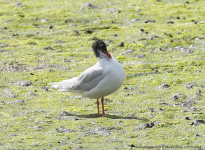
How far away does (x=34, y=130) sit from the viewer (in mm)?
10578

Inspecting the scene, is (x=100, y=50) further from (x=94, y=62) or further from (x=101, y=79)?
(x=94, y=62)

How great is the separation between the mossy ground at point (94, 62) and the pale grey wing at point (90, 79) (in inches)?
24.8

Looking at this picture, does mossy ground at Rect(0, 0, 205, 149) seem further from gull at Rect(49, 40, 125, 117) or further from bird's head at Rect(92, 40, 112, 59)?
bird's head at Rect(92, 40, 112, 59)

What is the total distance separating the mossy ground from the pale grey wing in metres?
0.63

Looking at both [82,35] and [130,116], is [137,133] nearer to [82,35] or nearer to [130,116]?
[130,116]

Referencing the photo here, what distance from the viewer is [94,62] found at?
58.9ft

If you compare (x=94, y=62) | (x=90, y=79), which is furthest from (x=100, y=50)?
(x=94, y=62)

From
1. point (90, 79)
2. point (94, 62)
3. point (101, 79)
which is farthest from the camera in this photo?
point (94, 62)

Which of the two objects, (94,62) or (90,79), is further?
(94,62)

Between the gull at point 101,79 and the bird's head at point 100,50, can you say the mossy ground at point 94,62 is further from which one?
the bird's head at point 100,50

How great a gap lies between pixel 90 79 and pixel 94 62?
18.3 feet

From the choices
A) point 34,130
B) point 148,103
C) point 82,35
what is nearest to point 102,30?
point 82,35

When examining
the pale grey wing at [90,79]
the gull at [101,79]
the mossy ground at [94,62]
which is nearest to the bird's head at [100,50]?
the gull at [101,79]

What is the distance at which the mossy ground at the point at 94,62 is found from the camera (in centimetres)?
1020
